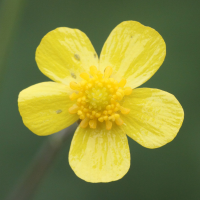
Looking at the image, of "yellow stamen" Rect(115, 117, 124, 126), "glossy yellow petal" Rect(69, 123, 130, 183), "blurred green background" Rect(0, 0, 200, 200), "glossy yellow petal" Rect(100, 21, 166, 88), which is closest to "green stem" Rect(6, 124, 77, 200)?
"glossy yellow petal" Rect(69, 123, 130, 183)

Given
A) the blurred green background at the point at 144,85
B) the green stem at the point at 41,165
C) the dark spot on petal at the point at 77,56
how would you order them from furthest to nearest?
1. the blurred green background at the point at 144,85
2. the green stem at the point at 41,165
3. the dark spot on petal at the point at 77,56

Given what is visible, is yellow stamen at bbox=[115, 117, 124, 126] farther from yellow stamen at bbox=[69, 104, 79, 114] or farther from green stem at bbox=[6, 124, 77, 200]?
green stem at bbox=[6, 124, 77, 200]

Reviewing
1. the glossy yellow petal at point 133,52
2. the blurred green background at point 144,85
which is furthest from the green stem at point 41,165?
the blurred green background at point 144,85

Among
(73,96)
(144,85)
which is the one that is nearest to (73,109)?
(73,96)

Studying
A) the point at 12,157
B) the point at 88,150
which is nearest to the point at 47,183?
the point at 12,157

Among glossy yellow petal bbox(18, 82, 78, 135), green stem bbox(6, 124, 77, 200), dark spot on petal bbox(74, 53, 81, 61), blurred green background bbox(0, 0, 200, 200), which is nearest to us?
glossy yellow petal bbox(18, 82, 78, 135)

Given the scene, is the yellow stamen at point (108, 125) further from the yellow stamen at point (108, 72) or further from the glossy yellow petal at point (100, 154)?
the yellow stamen at point (108, 72)

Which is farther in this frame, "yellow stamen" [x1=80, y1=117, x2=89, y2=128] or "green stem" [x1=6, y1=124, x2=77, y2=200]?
"green stem" [x1=6, y1=124, x2=77, y2=200]
